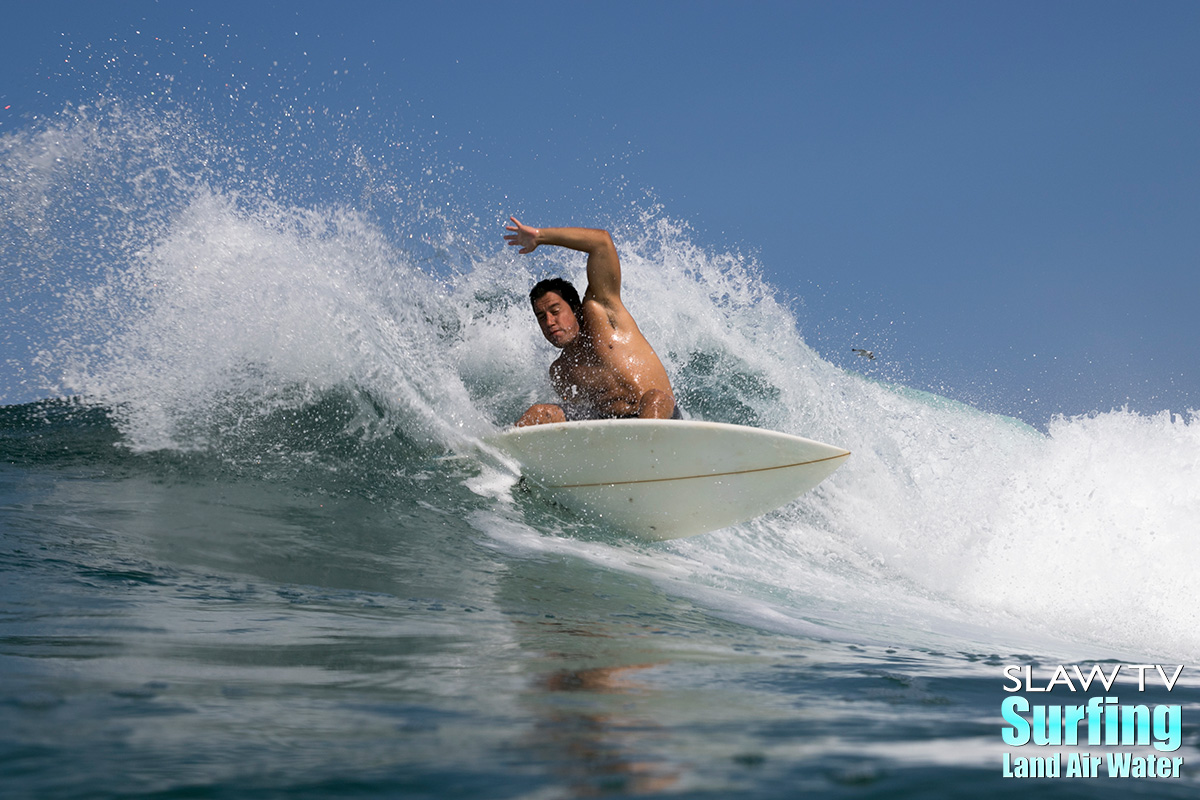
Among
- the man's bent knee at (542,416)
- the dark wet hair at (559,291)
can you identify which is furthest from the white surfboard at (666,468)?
the dark wet hair at (559,291)

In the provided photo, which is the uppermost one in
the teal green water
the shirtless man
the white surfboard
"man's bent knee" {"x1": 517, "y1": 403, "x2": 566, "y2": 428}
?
the shirtless man

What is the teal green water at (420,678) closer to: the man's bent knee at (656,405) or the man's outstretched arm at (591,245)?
the man's bent knee at (656,405)

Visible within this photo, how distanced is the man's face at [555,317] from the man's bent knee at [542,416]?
1.37 ft

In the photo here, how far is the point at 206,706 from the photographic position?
1.26 m

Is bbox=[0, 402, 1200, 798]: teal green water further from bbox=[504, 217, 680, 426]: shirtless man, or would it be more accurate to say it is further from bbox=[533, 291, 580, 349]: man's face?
bbox=[533, 291, 580, 349]: man's face

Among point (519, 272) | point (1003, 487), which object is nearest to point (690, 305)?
point (519, 272)

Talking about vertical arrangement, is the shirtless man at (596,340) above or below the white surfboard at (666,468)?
above

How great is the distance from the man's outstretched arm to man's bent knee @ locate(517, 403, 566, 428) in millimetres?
709

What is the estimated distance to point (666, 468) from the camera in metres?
4.09

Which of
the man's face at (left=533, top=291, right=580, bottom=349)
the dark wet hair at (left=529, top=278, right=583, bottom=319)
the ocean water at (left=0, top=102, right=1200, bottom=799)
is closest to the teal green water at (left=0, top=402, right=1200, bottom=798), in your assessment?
the ocean water at (left=0, top=102, right=1200, bottom=799)

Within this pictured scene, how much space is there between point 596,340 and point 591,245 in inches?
21.4

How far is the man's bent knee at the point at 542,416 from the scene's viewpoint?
4332mm

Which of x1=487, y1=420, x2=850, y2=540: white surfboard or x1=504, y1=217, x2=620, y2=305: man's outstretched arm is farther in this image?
x1=504, y1=217, x2=620, y2=305: man's outstretched arm

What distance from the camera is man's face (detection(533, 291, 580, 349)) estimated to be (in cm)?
450
